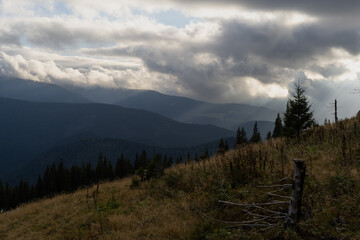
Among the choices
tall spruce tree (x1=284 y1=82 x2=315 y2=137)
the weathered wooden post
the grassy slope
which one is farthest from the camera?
tall spruce tree (x1=284 y1=82 x2=315 y2=137)

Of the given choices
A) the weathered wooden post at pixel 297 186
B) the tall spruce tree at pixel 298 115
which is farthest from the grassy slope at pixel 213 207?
the tall spruce tree at pixel 298 115

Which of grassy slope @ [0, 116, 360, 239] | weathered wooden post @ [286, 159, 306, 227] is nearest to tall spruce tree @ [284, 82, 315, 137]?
grassy slope @ [0, 116, 360, 239]

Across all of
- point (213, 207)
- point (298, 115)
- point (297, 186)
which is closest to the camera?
point (297, 186)

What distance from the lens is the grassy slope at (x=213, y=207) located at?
4.92 metres

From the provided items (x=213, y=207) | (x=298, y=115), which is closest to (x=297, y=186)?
(x=213, y=207)

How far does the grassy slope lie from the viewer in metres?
4.92

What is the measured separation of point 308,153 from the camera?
377 inches

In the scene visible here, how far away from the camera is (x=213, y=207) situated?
22.3ft

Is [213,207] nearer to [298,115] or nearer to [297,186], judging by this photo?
[297,186]

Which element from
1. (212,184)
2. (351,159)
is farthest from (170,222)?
(351,159)

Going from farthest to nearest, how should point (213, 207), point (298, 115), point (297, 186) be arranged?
1. point (298, 115)
2. point (213, 207)
3. point (297, 186)

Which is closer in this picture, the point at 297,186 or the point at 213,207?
the point at 297,186

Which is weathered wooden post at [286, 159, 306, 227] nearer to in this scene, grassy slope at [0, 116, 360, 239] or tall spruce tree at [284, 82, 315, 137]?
grassy slope at [0, 116, 360, 239]

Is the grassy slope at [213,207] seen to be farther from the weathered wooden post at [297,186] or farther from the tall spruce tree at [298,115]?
the tall spruce tree at [298,115]
